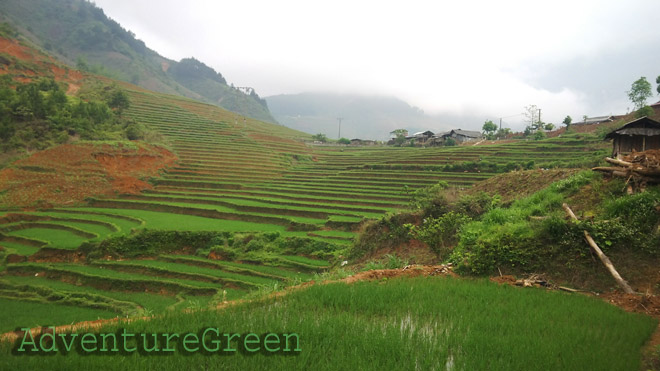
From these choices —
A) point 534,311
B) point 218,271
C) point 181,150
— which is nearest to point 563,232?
point 534,311

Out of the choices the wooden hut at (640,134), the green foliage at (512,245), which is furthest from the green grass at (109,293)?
the wooden hut at (640,134)

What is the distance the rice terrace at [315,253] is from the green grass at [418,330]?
3cm

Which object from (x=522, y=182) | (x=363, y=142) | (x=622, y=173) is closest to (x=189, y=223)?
(x=522, y=182)

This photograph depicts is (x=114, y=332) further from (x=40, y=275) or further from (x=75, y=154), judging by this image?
(x=75, y=154)

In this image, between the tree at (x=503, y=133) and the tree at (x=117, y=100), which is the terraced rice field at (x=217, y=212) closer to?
the tree at (x=117, y=100)

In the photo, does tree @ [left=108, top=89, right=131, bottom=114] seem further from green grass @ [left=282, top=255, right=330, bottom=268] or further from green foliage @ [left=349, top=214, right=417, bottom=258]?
A: green foliage @ [left=349, top=214, right=417, bottom=258]

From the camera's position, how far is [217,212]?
23281mm

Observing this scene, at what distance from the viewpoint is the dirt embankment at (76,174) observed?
23.8m

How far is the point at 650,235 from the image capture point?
564 cm

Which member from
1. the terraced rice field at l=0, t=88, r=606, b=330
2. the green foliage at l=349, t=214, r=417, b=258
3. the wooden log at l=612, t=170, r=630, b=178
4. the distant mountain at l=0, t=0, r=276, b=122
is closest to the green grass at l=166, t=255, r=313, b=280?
the terraced rice field at l=0, t=88, r=606, b=330

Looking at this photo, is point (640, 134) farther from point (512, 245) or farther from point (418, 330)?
point (418, 330)

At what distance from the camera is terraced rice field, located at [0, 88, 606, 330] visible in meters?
13.1

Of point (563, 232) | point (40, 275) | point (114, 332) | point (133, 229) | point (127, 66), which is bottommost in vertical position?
point (40, 275)

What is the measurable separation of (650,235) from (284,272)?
11.9 m
